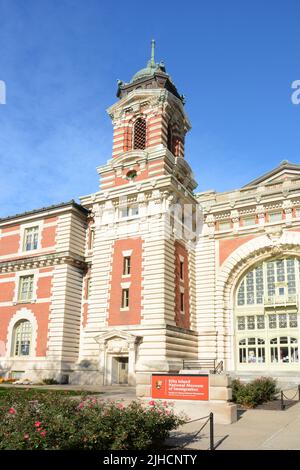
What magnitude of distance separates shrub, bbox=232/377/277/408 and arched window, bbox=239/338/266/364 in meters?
13.7

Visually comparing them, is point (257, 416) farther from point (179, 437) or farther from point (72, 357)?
point (72, 357)

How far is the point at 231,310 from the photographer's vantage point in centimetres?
3709

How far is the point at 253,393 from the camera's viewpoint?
66.1 feet

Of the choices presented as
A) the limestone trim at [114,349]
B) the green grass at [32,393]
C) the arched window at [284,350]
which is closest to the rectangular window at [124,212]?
the limestone trim at [114,349]

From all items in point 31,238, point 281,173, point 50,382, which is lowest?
point 50,382

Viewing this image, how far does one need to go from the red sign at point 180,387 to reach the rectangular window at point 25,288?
24727 millimetres

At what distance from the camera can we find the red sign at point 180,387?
1582 cm

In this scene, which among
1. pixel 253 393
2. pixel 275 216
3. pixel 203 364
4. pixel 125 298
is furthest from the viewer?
pixel 275 216

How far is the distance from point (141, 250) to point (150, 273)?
7.40 feet

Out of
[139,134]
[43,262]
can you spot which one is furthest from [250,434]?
[139,134]

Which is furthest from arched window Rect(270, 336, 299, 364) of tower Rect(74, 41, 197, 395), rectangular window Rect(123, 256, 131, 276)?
rectangular window Rect(123, 256, 131, 276)

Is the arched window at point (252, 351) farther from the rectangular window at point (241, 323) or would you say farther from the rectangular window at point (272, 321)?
the rectangular window at point (272, 321)

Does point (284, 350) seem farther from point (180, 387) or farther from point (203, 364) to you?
point (180, 387)
